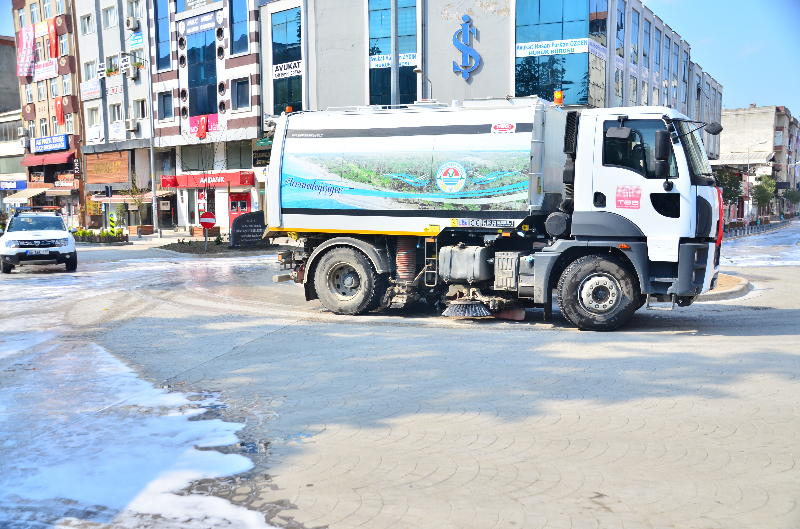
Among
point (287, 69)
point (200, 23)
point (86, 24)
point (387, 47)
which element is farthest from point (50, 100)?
point (387, 47)

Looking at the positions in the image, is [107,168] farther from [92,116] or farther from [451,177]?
[451,177]

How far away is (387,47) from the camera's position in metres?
37.0

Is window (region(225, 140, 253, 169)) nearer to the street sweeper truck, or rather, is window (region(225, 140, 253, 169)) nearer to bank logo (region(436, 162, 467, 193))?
the street sweeper truck

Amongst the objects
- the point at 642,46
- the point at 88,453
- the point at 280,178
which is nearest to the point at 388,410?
the point at 88,453

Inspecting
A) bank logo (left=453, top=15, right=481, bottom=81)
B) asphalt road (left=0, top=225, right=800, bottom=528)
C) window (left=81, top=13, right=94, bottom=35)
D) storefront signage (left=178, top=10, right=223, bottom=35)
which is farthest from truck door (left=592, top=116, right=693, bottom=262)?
window (left=81, top=13, right=94, bottom=35)

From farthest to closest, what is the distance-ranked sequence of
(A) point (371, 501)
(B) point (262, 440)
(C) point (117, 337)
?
(C) point (117, 337) < (B) point (262, 440) < (A) point (371, 501)

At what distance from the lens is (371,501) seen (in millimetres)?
4109

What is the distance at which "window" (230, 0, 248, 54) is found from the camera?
42.7 m

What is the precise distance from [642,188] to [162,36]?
151ft

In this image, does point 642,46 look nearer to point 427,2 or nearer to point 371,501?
point 427,2

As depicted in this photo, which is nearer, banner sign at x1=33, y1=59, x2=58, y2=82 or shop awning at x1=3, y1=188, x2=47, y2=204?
banner sign at x1=33, y1=59, x2=58, y2=82

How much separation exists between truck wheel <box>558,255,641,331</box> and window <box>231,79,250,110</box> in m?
37.0

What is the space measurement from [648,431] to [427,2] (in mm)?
34129

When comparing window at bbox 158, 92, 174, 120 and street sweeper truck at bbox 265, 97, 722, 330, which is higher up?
window at bbox 158, 92, 174, 120
